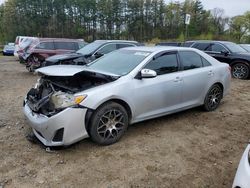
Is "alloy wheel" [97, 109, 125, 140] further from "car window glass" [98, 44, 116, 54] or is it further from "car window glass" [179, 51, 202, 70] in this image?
"car window glass" [98, 44, 116, 54]

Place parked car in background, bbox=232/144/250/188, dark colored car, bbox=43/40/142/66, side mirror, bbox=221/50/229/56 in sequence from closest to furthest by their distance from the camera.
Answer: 1. parked car in background, bbox=232/144/250/188
2. dark colored car, bbox=43/40/142/66
3. side mirror, bbox=221/50/229/56

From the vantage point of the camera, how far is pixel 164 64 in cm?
496

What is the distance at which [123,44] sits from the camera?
11.0 m

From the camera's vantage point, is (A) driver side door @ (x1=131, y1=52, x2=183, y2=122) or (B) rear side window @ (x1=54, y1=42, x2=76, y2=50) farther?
(B) rear side window @ (x1=54, y1=42, x2=76, y2=50)

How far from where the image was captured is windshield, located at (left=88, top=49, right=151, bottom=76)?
4.64m

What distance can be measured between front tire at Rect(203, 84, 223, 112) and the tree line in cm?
5192

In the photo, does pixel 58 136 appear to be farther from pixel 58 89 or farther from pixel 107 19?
pixel 107 19

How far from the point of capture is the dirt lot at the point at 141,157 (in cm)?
332

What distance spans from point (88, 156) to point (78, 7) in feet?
209

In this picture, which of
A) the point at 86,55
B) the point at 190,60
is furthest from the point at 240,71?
the point at 190,60

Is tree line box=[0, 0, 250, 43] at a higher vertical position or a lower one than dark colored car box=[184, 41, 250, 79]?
higher

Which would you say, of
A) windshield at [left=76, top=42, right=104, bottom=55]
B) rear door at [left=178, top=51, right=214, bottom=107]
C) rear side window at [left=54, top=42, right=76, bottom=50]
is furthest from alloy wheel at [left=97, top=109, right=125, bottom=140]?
rear side window at [left=54, top=42, right=76, bottom=50]

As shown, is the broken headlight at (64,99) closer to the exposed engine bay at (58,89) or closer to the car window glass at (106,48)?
the exposed engine bay at (58,89)

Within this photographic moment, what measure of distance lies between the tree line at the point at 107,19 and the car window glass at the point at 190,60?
52307mm
